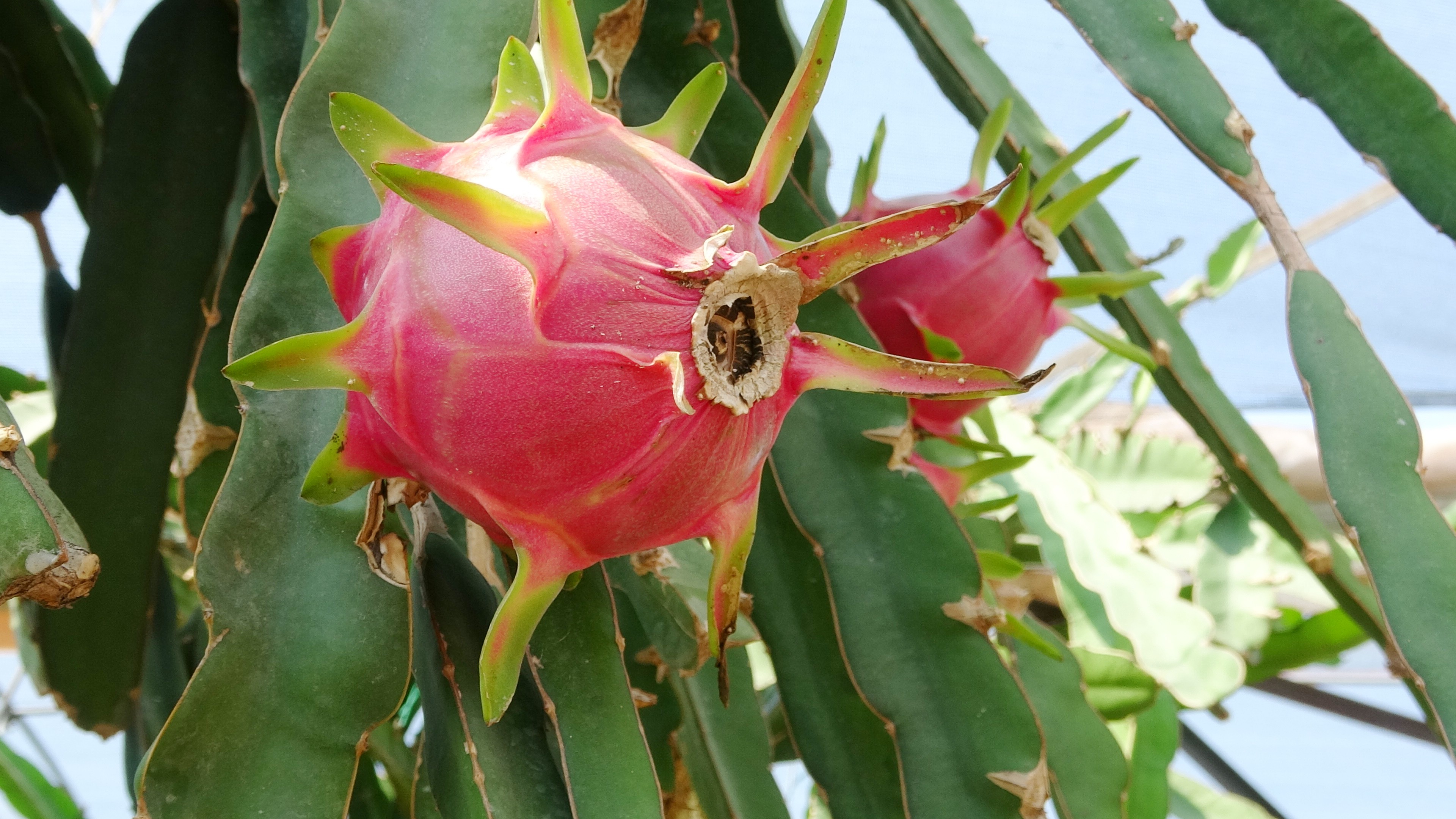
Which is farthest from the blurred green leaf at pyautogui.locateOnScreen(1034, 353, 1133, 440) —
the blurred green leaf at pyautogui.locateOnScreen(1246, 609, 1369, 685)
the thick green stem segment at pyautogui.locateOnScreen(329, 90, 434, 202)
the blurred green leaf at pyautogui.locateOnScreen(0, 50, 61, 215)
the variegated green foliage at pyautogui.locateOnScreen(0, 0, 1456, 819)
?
the thick green stem segment at pyautogui.locateOnScreen(329, 90, 434, 202)

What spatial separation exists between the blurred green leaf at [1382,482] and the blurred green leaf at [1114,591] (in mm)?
499

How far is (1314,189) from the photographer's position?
2523mm

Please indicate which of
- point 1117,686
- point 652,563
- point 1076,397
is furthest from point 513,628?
point 1076,397

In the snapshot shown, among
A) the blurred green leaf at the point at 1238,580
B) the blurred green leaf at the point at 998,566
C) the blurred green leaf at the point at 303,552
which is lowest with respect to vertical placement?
the blurred green leaf at the point at 1238,580

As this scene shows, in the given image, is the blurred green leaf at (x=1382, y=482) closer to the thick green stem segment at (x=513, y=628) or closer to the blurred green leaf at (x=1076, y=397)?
the thick green stem segment at (x=513, y=628)

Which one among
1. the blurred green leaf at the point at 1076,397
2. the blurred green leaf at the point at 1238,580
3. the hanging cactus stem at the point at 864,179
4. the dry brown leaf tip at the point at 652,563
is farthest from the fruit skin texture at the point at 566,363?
the blurred green leaf at the point at 1076,397

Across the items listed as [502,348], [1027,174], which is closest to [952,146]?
[1027,174]

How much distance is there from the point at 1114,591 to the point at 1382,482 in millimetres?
571

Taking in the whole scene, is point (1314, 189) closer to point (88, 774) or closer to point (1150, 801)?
point (1150, 801)

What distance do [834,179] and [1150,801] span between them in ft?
5.72

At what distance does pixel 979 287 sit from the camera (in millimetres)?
538

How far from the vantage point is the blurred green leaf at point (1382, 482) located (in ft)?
1.47

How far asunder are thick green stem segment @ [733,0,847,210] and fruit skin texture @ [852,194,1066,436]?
0.19m

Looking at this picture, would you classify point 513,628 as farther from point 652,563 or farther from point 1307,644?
point 1307,644
